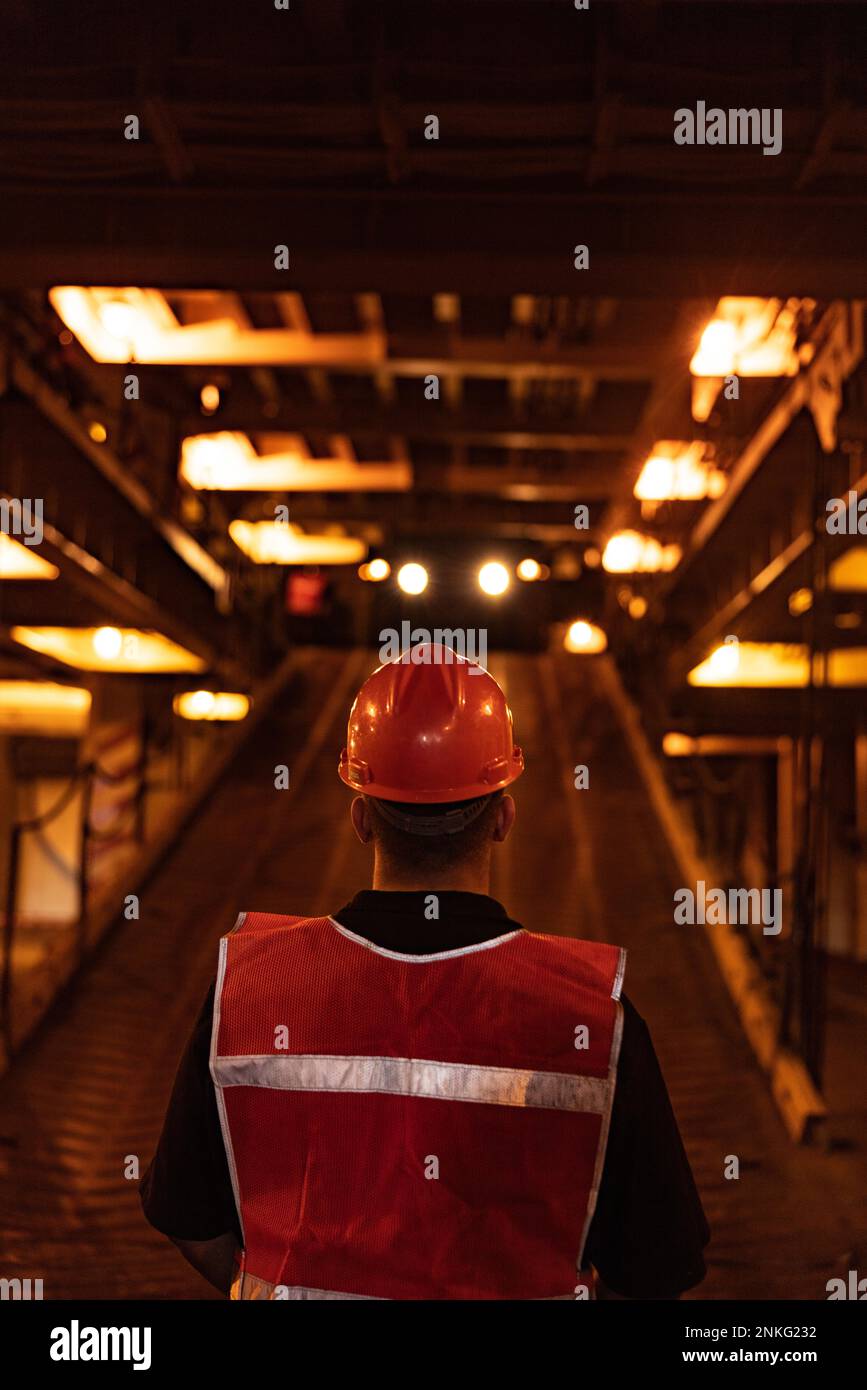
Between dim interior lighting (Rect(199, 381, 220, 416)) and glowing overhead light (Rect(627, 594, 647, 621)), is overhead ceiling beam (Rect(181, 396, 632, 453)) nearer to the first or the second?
dim interior lighting (Rect(199, 381, 220, 416))

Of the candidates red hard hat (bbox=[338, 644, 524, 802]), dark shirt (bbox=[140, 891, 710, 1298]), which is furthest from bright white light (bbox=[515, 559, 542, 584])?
dark shirt (bbox=[140, 891, 710, 1298])

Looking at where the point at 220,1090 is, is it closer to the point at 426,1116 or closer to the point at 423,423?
the point at 426,1116

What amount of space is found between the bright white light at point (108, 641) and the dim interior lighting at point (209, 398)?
2440 mm

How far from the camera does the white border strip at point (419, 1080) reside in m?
2.05

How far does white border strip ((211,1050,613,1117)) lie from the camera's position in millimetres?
2051

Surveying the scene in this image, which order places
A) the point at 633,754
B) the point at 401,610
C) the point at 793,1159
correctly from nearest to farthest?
the point at 793,1159 → the point at 633,754 → the point at 401,610

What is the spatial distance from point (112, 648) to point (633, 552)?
5864 mm

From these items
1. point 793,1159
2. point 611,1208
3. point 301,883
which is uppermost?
point 301,883

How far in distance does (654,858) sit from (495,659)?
8203 mm

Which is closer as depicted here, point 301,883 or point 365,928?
point 365,928

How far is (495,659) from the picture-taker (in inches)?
714

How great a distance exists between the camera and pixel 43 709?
610 inches
